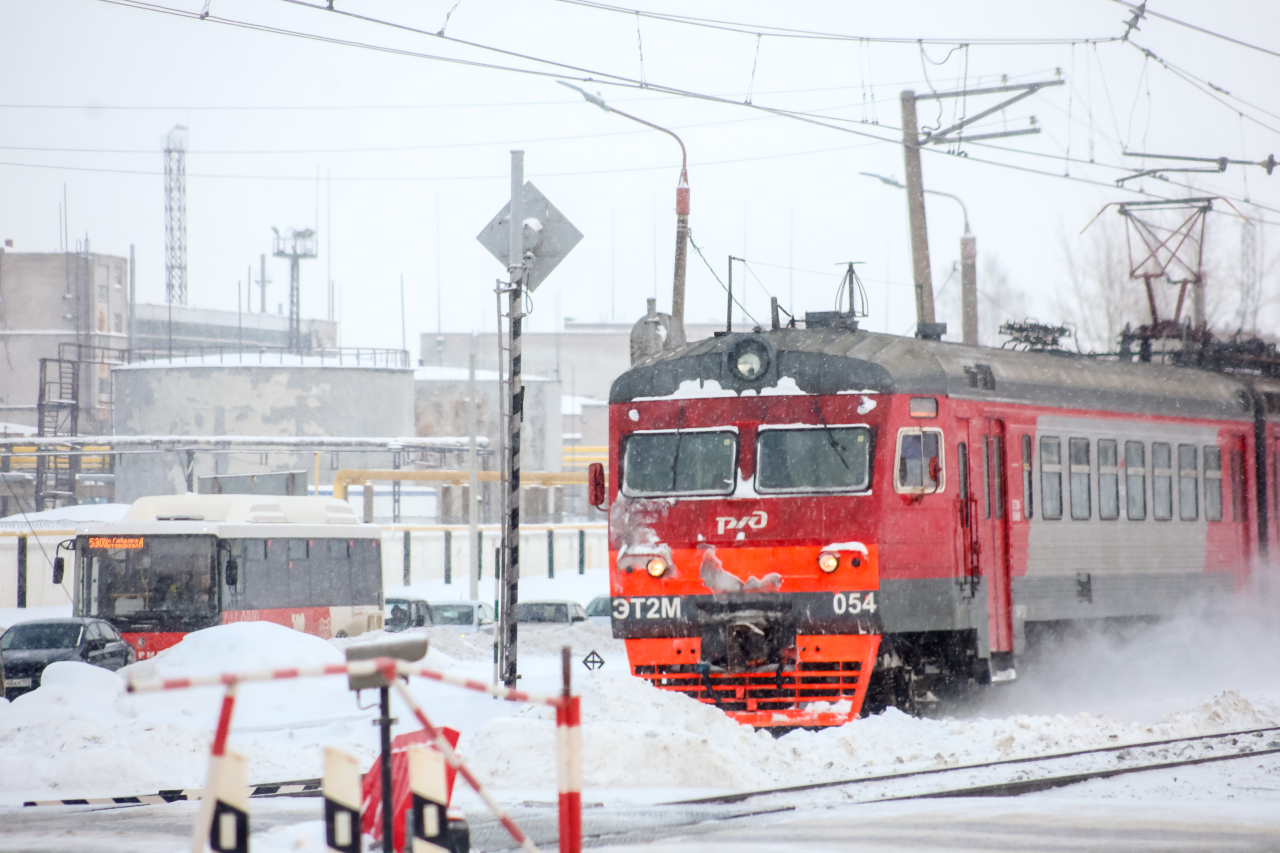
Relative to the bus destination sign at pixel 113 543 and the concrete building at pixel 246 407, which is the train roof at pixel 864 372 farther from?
the concrete building at pixel 246 407

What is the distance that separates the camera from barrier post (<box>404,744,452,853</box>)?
6.94 metres

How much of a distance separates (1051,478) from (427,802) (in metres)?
10.0

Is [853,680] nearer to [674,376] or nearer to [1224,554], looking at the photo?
[674,376]

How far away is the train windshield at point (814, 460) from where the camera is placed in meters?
13.7

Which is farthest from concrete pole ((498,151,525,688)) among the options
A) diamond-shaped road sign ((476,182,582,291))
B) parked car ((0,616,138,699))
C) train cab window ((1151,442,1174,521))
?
parked car ((0,616,138,699))

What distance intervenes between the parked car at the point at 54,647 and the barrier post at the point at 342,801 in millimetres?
17297

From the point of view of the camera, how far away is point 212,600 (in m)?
24.6

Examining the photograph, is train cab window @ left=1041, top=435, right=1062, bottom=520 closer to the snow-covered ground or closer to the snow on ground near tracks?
the snow-covered ground

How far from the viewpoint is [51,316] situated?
79125mm

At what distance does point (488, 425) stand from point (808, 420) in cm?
5632

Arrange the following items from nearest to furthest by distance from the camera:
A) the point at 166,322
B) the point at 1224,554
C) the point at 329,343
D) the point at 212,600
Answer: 1. the point at 1224,554
2. the point at 212,600
3. the point at 166,322
4. the point at 329,343

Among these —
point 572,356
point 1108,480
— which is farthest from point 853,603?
point 572,356

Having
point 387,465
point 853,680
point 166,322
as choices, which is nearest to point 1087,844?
point 853,680

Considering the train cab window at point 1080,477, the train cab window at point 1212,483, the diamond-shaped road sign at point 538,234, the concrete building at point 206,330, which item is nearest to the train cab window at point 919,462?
the train cab window at point 1080,477
